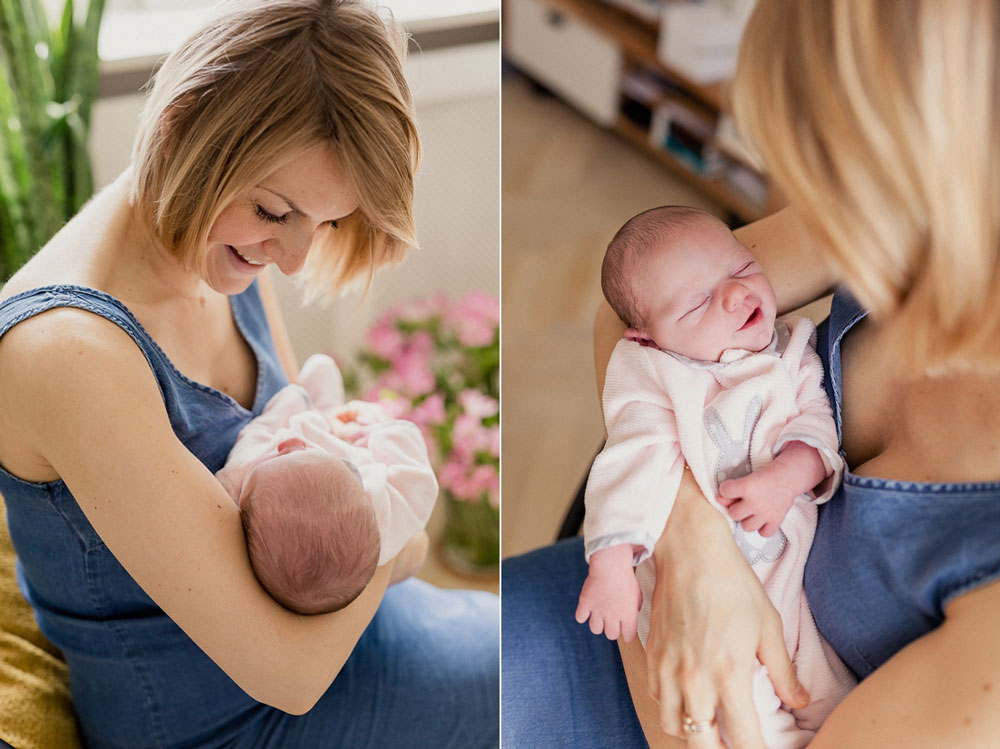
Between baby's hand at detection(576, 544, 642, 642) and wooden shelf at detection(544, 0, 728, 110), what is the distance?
218 centimetres

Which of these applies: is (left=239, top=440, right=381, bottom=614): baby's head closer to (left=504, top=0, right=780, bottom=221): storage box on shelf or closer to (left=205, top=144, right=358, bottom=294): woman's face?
(left=205, top=144, right=358, bottom=294): woman's face

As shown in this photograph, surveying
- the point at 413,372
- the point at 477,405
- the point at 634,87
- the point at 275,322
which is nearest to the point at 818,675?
the point at 275,322

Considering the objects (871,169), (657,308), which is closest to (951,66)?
(871,169)

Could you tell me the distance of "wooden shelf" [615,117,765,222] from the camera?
2.29 metres

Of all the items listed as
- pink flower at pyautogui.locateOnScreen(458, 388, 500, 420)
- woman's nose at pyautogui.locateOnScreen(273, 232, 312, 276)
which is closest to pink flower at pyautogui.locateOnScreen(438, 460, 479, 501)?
pink flower at pyautogui.locateOnScreen(458, 388, 500, 420)

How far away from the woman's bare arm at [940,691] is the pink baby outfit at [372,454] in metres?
0.34

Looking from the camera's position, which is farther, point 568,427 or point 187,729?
point 568,427

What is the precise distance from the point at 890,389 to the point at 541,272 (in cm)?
186

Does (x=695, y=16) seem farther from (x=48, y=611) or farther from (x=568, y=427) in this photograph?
(x=48, y=611)

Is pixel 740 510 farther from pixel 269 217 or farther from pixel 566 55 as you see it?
pixel 566 55

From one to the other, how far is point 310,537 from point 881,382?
1.35 ft

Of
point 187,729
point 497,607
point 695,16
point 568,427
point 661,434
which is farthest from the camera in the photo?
point 695,16

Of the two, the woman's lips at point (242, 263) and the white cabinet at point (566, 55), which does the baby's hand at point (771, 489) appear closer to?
the woman's lips at point (242, 263)

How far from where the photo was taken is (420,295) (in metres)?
1.59
